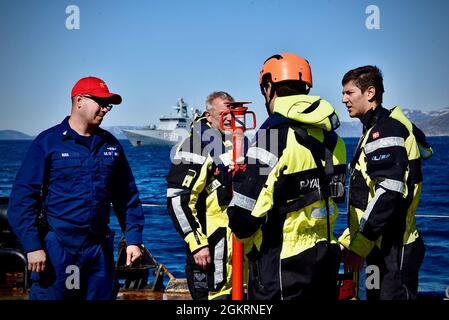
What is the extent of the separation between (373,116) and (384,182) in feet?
1.80

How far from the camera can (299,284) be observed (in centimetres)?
356

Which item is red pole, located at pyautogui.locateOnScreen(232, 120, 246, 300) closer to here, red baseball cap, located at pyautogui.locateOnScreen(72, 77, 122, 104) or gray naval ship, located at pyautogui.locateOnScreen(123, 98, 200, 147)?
red baseball cap, located at pyautogui.locateOnScreen(72, 77, 122, 104)

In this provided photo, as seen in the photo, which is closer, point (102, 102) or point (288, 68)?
point (288, 68)

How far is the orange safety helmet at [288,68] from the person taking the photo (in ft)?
11.8

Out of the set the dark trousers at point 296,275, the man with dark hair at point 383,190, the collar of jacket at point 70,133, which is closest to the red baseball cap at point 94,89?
the collar of jacket at point 70,133

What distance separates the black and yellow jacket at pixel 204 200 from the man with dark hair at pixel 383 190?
3.08ft

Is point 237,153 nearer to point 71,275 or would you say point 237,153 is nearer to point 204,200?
point 204,200

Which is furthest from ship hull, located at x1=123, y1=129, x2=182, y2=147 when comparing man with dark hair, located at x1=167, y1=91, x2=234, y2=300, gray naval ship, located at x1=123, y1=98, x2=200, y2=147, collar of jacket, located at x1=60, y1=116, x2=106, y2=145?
collar of jacket, located at x1=60, y1=116, x2=106, y2=145

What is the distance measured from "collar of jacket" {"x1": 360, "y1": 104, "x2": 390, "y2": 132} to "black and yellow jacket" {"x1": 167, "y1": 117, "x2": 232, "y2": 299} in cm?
107

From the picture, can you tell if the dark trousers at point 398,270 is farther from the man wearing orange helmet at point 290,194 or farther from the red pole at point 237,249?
the red pole at point 237,249

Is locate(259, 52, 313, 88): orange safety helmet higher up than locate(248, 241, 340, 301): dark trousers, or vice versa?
locate(259, 52, 313, 88): orange safety helmet

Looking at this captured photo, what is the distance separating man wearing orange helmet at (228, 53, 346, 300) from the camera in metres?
3.47

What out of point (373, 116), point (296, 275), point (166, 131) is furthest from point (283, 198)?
point (166, 131)

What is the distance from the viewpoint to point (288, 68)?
3.61 m
